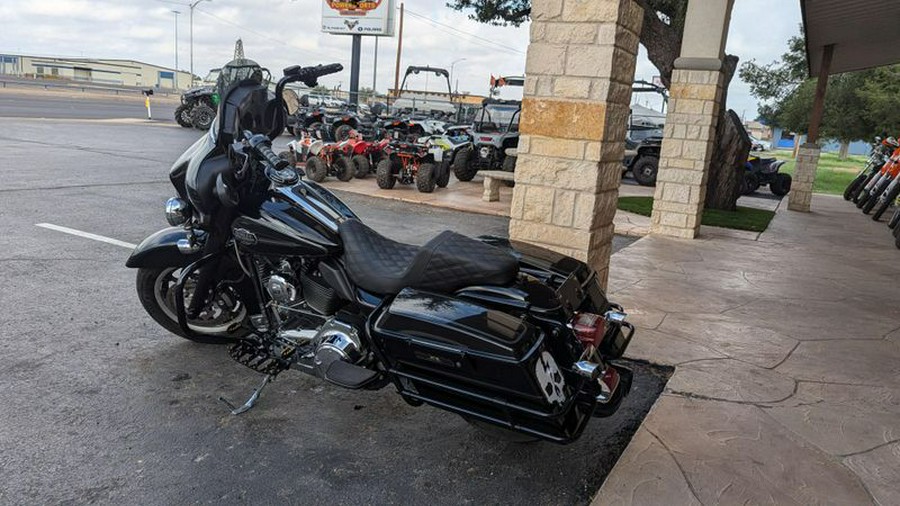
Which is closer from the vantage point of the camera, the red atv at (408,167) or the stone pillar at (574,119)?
the stone pillar at (574,119)

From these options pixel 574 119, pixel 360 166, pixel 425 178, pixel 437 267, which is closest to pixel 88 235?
pixel 574 119

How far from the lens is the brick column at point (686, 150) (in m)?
7.82

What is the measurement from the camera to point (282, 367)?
2.93m

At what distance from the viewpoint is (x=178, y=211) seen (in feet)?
10.3

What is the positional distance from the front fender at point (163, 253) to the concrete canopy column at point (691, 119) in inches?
249

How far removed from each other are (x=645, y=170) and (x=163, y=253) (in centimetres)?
1317

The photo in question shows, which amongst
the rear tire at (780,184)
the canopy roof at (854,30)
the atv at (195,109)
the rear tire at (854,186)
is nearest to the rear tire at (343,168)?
the canopy roof at (854,30)

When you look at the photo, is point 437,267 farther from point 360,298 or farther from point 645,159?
point 645,159

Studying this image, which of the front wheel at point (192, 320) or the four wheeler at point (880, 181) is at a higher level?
the four wheeler at point (880, 181)

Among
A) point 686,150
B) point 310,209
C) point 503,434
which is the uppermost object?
point 686,150

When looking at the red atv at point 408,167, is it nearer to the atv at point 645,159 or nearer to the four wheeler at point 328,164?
the four wheeler at point 328,164

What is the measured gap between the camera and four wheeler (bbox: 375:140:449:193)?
1066cm

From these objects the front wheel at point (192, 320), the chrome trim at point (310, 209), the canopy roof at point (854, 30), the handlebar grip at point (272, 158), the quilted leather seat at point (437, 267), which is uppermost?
the canopy roof at point (854, 30)

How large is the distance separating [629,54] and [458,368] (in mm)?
2388
